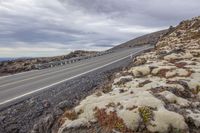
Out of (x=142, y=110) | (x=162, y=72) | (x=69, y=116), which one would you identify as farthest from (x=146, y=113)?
(x=162, y=72)

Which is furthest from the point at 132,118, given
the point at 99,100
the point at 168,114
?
the point at 99,100

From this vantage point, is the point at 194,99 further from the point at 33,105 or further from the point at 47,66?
the point at 47,66

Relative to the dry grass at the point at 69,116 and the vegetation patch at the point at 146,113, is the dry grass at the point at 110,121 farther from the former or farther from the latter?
the dry grass at the point at 69,116

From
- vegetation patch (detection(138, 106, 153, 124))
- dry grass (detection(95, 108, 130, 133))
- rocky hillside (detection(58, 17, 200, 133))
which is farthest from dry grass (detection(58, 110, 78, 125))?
vegetation patch (detection(138, 106, 153, 124))

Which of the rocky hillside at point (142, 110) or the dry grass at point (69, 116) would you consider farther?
the dry grass at point (69, 116)

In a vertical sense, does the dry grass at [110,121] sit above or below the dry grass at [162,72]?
below

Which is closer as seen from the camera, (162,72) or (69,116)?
(69,116)

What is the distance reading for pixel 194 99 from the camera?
13.5 metres

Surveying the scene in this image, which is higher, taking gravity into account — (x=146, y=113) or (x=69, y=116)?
(x=146, y=113)

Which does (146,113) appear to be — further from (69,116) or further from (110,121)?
(69,116)

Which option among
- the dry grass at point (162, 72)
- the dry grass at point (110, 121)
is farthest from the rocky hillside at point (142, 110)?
the dry grass at point (162, 72)

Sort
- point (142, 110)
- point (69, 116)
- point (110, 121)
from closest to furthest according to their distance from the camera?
point (110, 121) → point (142, 110) → point (69, 116)

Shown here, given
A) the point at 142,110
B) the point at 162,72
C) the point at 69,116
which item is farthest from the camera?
the point at 162,72

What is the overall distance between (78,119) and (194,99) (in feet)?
15.4
